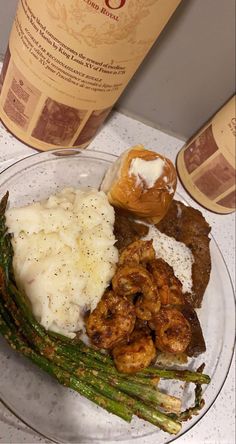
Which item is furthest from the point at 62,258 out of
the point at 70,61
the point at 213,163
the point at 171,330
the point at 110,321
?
the point at 213,163

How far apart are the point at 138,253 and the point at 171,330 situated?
0.17 meters

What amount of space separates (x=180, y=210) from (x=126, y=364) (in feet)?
1.43

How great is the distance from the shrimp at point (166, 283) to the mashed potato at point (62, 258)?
0.28ft

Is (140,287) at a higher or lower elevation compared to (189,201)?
higher

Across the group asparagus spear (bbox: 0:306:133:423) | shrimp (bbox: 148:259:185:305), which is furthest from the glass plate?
shrimp (bbox: 148:259:185:305)

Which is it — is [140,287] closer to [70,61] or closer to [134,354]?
[134,354]

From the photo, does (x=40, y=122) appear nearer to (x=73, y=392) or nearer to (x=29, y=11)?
(x=29, y=11)

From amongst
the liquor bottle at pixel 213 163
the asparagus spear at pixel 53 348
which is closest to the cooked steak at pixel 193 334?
the asparagus spear at pixel 53 348

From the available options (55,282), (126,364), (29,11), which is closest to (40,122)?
(29,11)

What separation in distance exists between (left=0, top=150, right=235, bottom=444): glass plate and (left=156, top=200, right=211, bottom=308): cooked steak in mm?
77

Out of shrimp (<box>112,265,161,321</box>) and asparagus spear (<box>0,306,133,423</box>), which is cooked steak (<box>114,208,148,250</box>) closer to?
shrimp (<box>112,265,161,321</box>)

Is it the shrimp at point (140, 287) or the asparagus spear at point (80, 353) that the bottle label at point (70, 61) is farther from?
the shrimp at point (140, 287)

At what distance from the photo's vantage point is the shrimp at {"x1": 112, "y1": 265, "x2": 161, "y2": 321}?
1.00 meters

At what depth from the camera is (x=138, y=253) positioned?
104 cm
